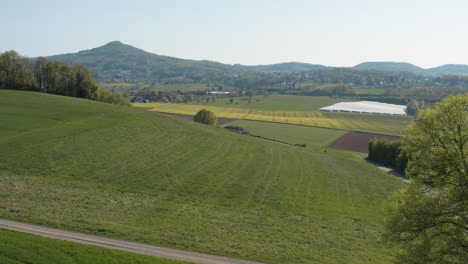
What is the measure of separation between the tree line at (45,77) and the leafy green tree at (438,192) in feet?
365

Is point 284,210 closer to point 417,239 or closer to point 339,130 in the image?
point 417,239

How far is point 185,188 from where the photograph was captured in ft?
153

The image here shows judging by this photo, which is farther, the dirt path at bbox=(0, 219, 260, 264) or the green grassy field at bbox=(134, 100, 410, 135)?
the green grassy field at bbox=(134, 100, 410, 135)

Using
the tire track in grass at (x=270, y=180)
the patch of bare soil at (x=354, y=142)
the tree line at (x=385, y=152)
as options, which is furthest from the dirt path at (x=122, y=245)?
the patch of bare soil at (x=354, y=142)

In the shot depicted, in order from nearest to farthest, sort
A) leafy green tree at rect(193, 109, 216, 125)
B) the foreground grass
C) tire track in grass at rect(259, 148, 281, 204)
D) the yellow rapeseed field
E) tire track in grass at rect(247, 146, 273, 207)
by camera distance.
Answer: tire track in grass at rect(247, 146, 273, 207), tire track in grass at rect(259, 148, 281, 204), the foreground grass, leafy green tree at rect(193, 109, 216, 125), the yellow rapeseed field

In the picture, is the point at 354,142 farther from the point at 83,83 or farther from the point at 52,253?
the point at 52,253

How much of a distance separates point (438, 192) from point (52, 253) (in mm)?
26441

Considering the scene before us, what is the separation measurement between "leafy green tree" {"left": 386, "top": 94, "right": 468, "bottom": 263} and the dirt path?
38.4 feet

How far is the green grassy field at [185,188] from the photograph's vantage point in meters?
32.8

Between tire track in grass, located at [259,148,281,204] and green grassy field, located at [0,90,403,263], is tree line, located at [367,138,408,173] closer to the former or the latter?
green grassy field, located at [0,90,403,263]

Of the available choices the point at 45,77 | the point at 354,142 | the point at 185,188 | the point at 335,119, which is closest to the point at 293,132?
the point at 354,142

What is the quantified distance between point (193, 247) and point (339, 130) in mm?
116153

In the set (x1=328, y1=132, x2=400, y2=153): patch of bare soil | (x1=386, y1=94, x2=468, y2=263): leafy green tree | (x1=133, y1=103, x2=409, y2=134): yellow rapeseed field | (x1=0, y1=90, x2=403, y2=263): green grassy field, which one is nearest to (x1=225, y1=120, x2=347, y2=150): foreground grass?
(x1=328, y1=132, x2=400, y2=153): patch of bare soil

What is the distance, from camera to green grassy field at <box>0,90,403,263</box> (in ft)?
108
